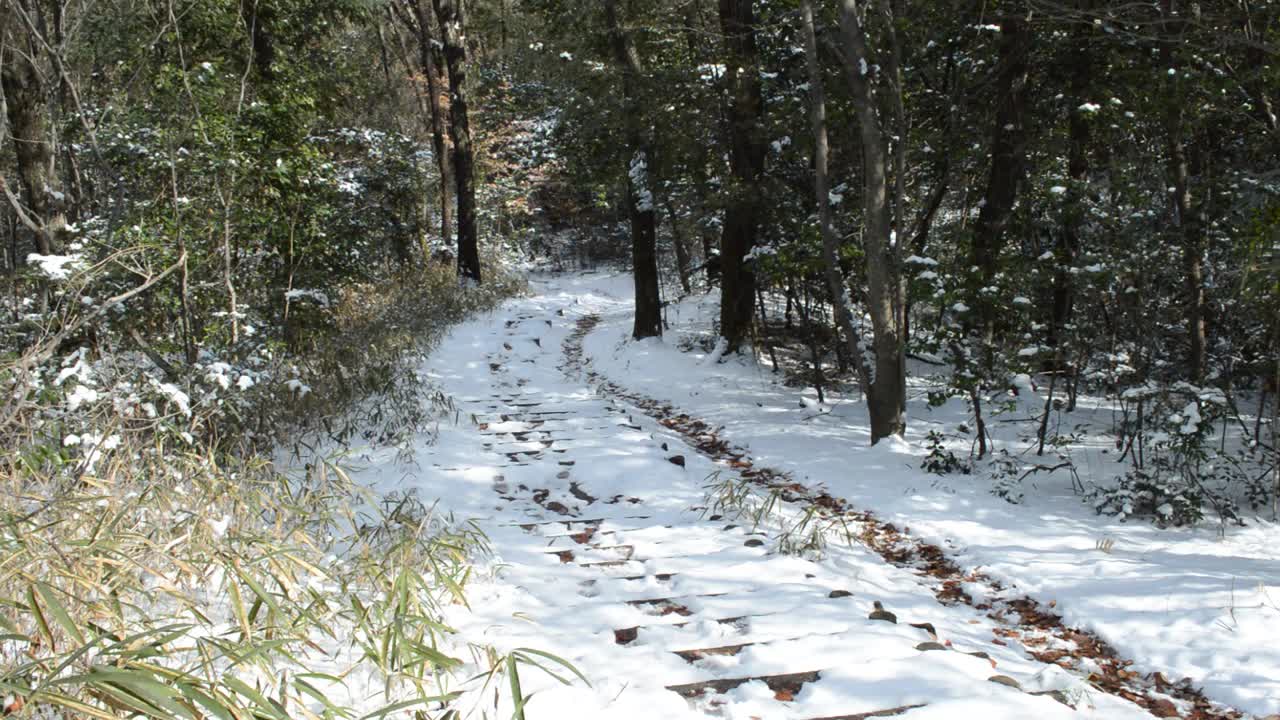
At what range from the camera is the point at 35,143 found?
590cm

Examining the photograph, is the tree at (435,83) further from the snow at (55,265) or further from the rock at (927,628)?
the rock at (927,628)

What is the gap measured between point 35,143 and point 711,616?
6277 mm

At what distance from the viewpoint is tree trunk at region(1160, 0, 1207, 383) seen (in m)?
6.02

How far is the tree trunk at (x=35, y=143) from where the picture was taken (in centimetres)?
590

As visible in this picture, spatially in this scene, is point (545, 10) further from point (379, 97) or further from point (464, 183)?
point (379, 97)

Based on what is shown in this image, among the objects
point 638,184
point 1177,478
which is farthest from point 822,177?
point 638,184

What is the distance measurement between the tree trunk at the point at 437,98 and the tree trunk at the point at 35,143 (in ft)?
38.2

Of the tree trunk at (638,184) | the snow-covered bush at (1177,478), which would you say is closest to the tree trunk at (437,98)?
the tree trunk at (638,184)

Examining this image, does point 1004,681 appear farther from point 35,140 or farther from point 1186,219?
point 35,140

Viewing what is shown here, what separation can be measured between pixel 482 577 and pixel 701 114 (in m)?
7.88

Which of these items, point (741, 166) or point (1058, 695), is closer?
point (1058, 695)

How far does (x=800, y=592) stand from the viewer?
136 inches

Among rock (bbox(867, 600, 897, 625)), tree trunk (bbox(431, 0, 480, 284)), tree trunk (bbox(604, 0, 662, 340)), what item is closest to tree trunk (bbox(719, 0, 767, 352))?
tree trunk (bbox(604, 0, 662, 340))

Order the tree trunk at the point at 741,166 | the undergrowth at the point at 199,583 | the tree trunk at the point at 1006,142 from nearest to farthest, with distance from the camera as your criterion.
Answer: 1. the undergrowth at the point at 199,583
2. the tree trunk at the point at 1006,142
3. the tree trunk at the point at 741,166
